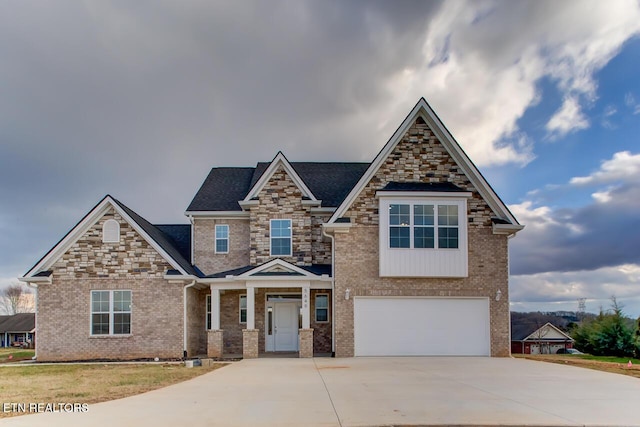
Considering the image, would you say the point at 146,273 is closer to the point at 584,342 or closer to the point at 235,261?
the point at 235,261

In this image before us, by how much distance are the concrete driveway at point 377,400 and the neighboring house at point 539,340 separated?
39.3 meters

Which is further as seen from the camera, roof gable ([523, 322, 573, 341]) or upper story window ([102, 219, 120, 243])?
roof gable ([523, 322, 573, 341])

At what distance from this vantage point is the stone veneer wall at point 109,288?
71.2 ft

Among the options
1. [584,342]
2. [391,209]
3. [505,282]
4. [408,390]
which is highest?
[391,209]

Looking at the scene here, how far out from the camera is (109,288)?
22031 mm

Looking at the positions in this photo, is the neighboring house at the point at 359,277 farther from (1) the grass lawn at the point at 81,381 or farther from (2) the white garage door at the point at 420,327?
(1) the grass lawn at the point at 81,381

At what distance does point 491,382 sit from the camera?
1280 cm

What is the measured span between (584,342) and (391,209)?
46.4 ft

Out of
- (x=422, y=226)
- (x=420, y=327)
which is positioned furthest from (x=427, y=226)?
(x=420, y=327)

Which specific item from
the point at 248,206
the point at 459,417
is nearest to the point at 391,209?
the point at 248,206

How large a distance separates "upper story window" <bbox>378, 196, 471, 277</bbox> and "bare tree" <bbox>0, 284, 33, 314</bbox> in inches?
3456

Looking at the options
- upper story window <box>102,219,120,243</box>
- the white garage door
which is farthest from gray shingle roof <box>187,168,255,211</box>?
the white garage door

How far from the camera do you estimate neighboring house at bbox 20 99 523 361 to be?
A: 20875mm

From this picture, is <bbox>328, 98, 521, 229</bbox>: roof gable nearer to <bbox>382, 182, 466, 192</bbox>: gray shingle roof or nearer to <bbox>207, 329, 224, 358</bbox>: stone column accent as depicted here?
<bbox>382, 182, 466, 192</bbox>: gray shingle roof
